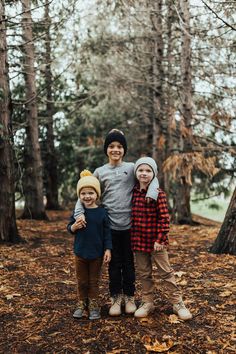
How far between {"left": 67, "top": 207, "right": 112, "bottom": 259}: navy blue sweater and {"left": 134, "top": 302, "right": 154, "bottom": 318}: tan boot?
73 centimetres

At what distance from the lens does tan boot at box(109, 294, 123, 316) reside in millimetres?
4238

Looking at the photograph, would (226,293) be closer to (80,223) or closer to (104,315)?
(104,315)

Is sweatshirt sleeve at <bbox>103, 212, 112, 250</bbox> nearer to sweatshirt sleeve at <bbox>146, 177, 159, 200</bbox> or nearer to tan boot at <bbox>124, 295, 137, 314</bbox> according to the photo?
sweatshirt sleeve at <bbox>146, 177, 159, 200</bbox>

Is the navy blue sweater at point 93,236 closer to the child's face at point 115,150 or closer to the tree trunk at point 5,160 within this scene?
the child's face at point 115,150

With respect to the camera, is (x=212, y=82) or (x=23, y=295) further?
(x=212, y=82)

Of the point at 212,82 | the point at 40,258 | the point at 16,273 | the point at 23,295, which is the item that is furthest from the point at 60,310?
the point at 212,82

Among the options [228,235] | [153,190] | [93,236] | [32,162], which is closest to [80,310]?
[93,236]

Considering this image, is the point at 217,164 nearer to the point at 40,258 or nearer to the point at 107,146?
the point at 40,258

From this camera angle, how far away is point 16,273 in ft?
19.3

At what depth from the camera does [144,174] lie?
4078 mm

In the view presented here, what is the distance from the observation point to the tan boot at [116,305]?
4238 millimetres

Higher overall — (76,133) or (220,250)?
(76,133)

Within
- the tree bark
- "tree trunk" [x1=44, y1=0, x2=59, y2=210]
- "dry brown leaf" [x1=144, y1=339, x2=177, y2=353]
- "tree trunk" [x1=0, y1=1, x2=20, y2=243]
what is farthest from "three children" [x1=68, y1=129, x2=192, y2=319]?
"tree trunk" [x1=44, y1=0, x2=59, y2=210]

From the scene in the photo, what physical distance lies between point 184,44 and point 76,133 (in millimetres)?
6795
